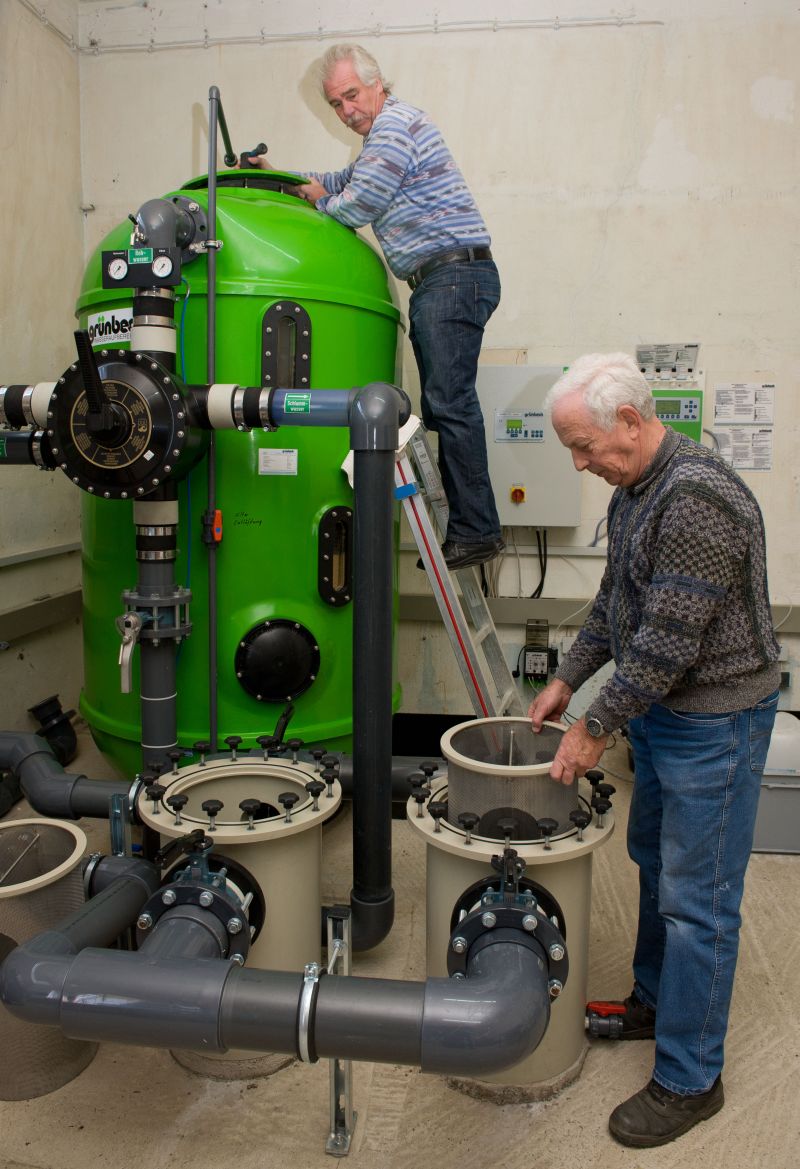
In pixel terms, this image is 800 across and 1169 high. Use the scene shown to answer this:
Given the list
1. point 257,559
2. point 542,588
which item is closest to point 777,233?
point 542,588

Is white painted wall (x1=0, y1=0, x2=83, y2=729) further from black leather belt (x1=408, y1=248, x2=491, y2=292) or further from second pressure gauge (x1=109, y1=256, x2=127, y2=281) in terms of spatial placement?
black leather belt (x1=408, y1=248, x2=491, y2=292)

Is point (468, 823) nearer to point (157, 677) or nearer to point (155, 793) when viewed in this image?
point (155, 793)

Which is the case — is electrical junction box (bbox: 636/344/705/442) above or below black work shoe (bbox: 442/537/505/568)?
above

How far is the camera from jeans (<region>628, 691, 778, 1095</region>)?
4.40 ft

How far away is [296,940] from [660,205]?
2663 mm

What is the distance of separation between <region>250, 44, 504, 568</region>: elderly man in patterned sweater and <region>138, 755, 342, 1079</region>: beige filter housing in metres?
1.01

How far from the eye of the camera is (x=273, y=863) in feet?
4.94

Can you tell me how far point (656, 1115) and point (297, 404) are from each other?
1427 millimetres

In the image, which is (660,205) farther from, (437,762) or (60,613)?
(60,613)

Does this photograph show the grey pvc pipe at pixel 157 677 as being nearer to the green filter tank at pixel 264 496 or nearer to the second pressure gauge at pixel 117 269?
the green filter tank at pixel 264 496

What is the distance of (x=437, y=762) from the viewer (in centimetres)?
181

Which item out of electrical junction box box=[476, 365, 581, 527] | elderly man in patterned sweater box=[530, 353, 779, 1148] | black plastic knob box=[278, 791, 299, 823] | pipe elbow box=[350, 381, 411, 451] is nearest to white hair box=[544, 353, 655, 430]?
elderly man in patterned sweater box=[530, 353, 779, 1148]

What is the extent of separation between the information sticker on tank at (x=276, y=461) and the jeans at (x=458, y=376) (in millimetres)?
516

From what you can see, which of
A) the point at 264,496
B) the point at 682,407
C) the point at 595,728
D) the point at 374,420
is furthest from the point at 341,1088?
the point at 682,407
